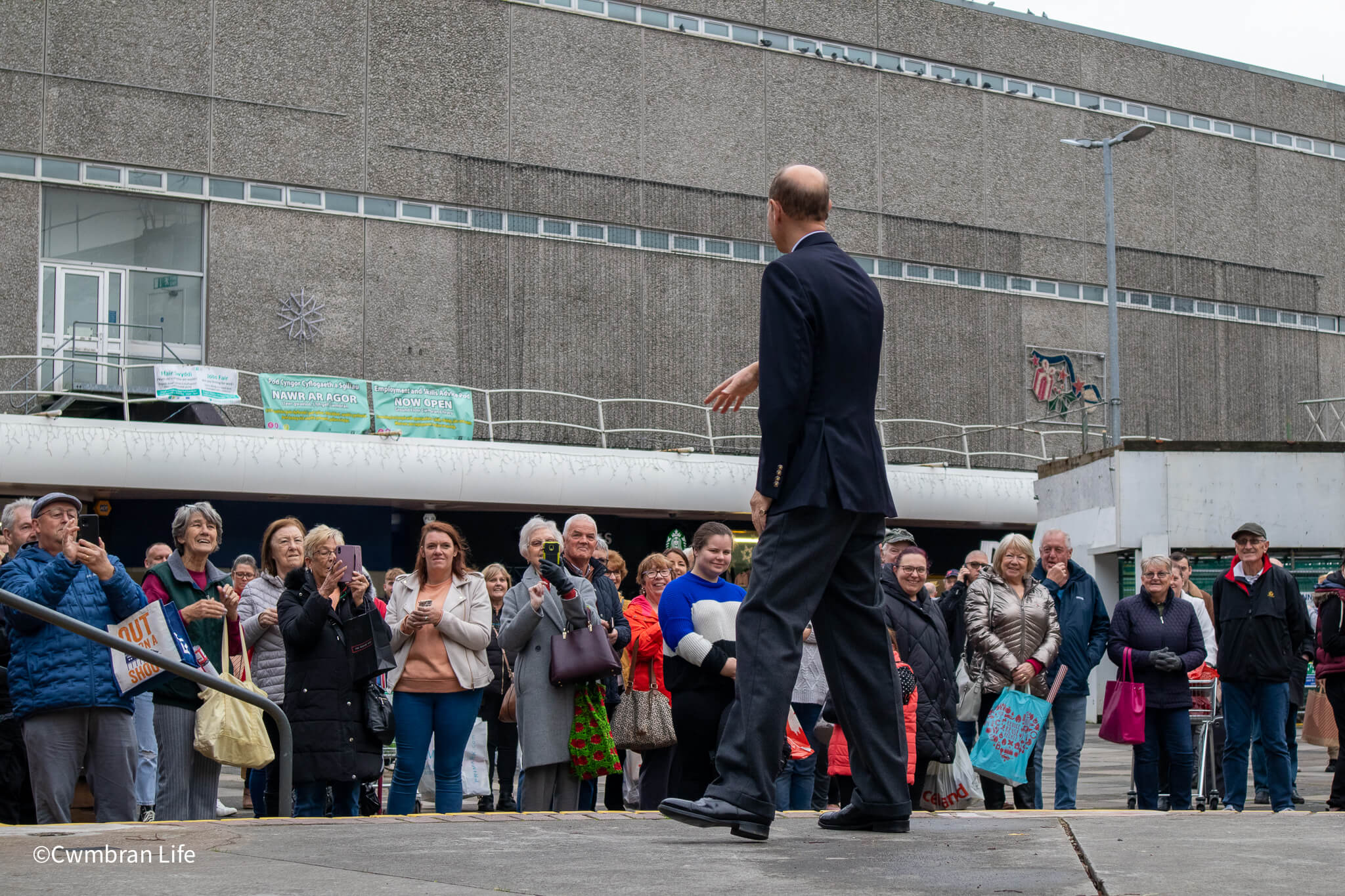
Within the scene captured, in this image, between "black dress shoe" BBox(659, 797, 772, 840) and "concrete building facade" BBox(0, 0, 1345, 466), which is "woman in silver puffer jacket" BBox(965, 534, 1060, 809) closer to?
"black dress shoe" BBox(659, 797, 772, 840)

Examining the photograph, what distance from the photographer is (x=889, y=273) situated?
1575 inches

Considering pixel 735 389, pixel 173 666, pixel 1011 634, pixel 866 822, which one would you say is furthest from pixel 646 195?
pixel 866 822

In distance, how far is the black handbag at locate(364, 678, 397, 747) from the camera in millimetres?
8195

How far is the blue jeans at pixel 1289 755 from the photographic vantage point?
10.5 m

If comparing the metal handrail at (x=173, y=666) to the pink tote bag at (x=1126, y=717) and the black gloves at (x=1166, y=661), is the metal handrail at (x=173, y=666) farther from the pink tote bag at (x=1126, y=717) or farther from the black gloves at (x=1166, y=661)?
the black gloves at (x=1166, y=661)

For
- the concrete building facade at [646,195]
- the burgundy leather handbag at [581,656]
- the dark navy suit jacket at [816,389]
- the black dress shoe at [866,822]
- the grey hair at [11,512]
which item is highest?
the concrete building facade at [646,195]

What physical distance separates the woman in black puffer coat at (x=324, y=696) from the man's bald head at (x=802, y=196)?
4031 mm

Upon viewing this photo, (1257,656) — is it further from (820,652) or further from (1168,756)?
(820,652)

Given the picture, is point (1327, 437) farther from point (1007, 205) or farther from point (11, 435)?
point (11, 435)

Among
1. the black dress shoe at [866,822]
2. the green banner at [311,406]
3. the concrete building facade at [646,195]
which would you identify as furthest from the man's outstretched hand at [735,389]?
the concrete building facade at [646,195]

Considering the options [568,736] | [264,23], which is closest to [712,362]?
[264,23]

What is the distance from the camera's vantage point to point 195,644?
7.98m

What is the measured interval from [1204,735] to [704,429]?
25415 mm

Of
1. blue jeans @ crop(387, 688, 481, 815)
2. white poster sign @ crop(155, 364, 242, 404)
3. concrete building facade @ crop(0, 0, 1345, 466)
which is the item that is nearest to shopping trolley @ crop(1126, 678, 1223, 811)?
blue jeans @ crop(387, 688, 481, 815)
